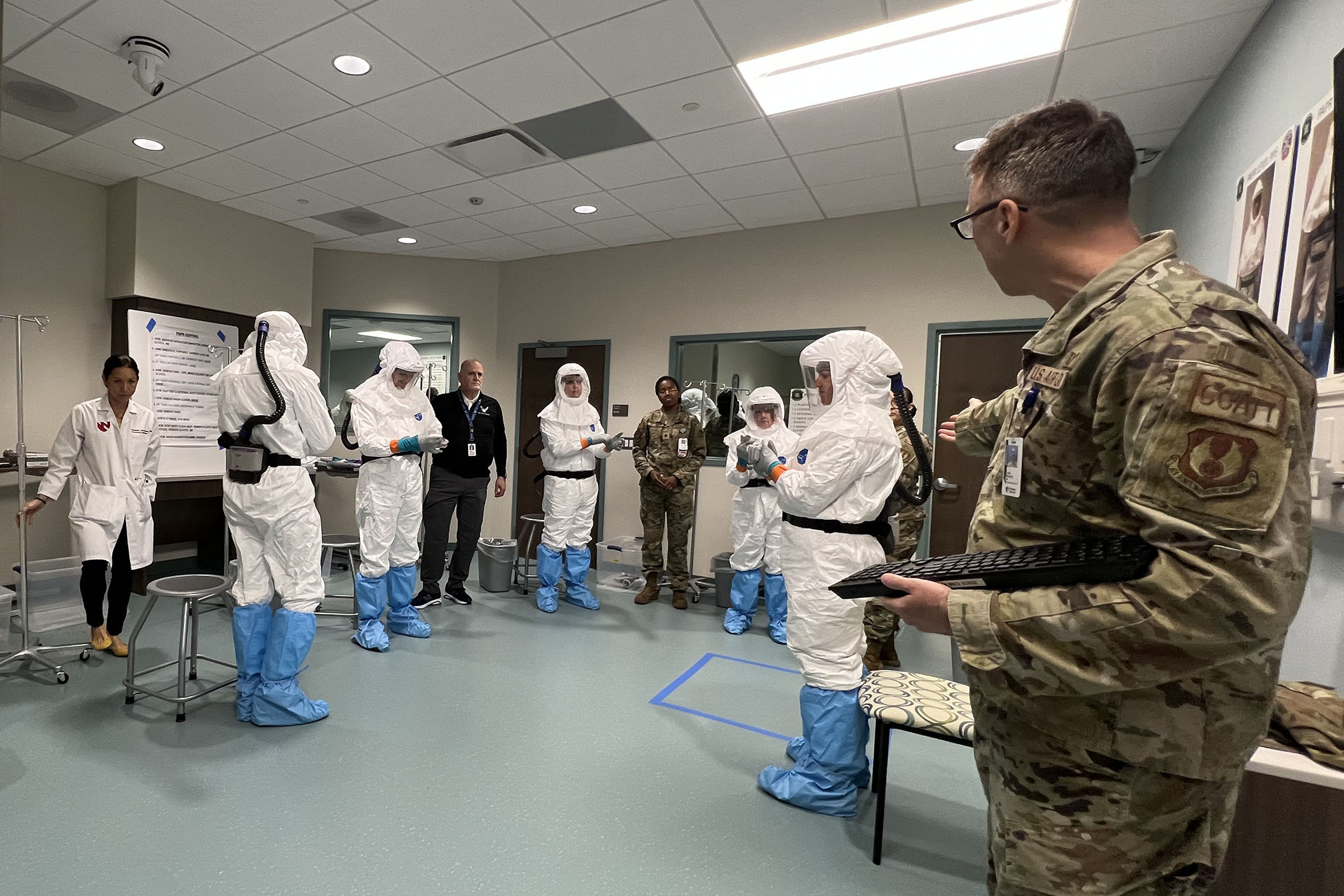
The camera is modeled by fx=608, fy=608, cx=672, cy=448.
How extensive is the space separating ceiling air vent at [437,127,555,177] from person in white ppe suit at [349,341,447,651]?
1.20m

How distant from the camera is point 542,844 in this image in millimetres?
1852

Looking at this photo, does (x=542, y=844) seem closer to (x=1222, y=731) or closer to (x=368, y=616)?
(x=1222, y=731)

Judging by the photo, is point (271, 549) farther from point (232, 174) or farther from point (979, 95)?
point (979, 95)

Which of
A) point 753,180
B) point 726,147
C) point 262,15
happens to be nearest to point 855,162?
point 753,180

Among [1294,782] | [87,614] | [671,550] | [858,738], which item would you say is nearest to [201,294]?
[87,614]

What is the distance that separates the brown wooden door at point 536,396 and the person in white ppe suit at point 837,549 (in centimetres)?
364

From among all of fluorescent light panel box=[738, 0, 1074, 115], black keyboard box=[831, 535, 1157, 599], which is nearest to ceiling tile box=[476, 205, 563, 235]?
Answer: fluorescent light panel box=[738, 0, 1074, 115]

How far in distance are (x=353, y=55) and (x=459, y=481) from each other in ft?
8.25

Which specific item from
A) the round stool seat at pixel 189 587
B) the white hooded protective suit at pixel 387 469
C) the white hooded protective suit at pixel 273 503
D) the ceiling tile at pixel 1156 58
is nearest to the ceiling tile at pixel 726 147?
the ceiling tile at pixel 1156 58

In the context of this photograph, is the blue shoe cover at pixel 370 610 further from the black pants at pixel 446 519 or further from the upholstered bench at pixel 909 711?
the upholstered bench at pixel 909 711

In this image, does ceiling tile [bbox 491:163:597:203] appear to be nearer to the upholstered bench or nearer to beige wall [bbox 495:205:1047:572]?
beige wall [bbox 495:205:1047:572]

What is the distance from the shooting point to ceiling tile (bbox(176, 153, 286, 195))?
3.85 meters

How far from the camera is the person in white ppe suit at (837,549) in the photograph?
6.64ft

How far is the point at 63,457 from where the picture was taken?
118 inches
